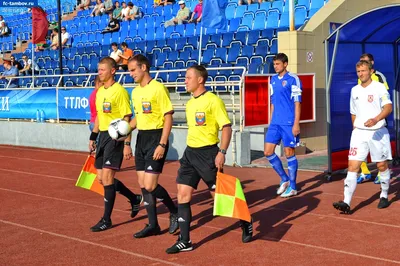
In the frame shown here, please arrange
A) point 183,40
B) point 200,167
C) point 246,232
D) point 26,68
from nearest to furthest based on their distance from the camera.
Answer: point 200,167 → point 246,232 → point 183,40 → point 26,68

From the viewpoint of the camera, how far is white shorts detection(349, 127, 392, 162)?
8430 millimetres

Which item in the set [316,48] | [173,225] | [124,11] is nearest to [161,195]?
[173,225]

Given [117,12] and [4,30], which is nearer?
[117,12]

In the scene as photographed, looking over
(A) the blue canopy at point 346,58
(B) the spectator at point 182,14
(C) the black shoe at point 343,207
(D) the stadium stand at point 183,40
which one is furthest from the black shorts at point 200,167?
(B) the spectator at point 182,14

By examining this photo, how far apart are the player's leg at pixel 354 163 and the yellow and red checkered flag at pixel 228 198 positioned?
2.06 meters

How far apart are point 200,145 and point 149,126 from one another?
0.78 m

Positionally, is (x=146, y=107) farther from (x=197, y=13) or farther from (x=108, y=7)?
(x=108, y=7)

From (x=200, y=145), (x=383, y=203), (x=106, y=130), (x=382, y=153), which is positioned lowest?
(x=383, y=203)

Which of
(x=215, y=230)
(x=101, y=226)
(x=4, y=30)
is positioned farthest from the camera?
(x=4, y=30)

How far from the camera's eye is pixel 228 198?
6.62m

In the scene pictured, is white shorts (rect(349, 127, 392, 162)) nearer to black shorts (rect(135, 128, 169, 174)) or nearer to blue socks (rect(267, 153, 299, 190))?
blue socks (rect(267, 153, 299, 190))

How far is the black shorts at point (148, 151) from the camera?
730 cm

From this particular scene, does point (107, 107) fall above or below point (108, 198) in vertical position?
above

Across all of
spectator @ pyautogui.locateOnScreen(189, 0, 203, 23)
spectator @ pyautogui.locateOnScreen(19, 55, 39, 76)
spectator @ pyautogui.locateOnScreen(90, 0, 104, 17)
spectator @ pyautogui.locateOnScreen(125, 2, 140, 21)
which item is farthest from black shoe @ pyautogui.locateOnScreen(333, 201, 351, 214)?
spectator @ pyautogui.locateOnScreen(90, 0, 104, 17)
